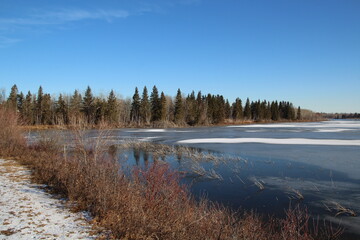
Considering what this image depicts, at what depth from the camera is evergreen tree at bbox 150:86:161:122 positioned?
6694 cm

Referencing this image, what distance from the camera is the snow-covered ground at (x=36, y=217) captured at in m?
4.75

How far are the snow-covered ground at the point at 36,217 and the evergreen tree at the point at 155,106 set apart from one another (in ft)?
194

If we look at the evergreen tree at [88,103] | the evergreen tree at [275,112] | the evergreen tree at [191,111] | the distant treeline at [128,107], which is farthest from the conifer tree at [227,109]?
the evergreen tree at [88,103]

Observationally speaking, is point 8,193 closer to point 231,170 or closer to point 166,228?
point 166,228

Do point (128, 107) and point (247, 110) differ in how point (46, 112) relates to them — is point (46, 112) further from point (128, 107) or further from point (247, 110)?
point (247, 110)

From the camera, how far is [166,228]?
500cm

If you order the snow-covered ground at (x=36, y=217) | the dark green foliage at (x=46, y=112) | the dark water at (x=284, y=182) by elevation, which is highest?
the dark green foliage at (x=46, y=112)

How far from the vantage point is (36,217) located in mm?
5500

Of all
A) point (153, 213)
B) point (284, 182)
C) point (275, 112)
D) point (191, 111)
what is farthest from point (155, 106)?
point (275, 112)

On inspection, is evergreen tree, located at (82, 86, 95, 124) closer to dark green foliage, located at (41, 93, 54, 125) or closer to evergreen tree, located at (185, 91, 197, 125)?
dark green foliage, located at (41, 93, 54, 125)

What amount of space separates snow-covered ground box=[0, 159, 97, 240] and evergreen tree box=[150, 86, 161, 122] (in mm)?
59079

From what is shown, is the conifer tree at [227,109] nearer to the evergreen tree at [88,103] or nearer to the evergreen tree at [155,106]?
the evergreen tree at [155,106]

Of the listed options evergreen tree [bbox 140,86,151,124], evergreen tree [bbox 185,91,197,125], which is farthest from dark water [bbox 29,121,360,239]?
evergreen tree [bbox 185,91,197,125]

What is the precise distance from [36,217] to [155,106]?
6267 cm
